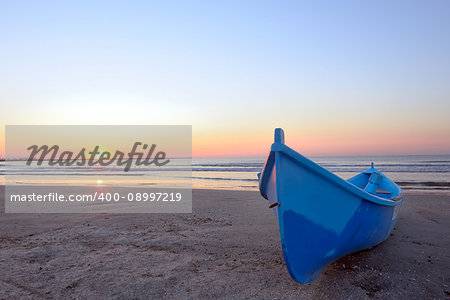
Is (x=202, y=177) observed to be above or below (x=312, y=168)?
below

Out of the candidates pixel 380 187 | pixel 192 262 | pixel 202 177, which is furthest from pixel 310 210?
pixel 202 177

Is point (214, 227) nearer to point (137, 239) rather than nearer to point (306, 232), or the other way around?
point (137, 239)

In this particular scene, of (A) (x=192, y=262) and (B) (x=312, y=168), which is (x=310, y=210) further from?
(A) (x=192, y=262)

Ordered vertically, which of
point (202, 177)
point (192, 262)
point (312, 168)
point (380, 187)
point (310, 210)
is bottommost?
point (202, 177)

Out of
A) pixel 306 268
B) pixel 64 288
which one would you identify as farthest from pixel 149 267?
pixel 306 268

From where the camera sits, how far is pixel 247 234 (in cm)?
513

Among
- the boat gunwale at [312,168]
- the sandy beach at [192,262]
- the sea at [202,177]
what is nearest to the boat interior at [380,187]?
the sandy beach at [192,262]

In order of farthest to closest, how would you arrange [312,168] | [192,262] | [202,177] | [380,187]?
[202,177] → [380,187] → [192,262] → [312,168]

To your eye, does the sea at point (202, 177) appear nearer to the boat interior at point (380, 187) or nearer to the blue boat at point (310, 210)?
the boat interior at point (380, 187)

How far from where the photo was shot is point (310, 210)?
276 cm

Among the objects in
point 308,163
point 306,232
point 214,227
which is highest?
point 308,163

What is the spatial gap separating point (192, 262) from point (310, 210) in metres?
1.84

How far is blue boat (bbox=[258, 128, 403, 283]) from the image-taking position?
8.59 ft

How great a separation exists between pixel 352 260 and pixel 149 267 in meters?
2.63
